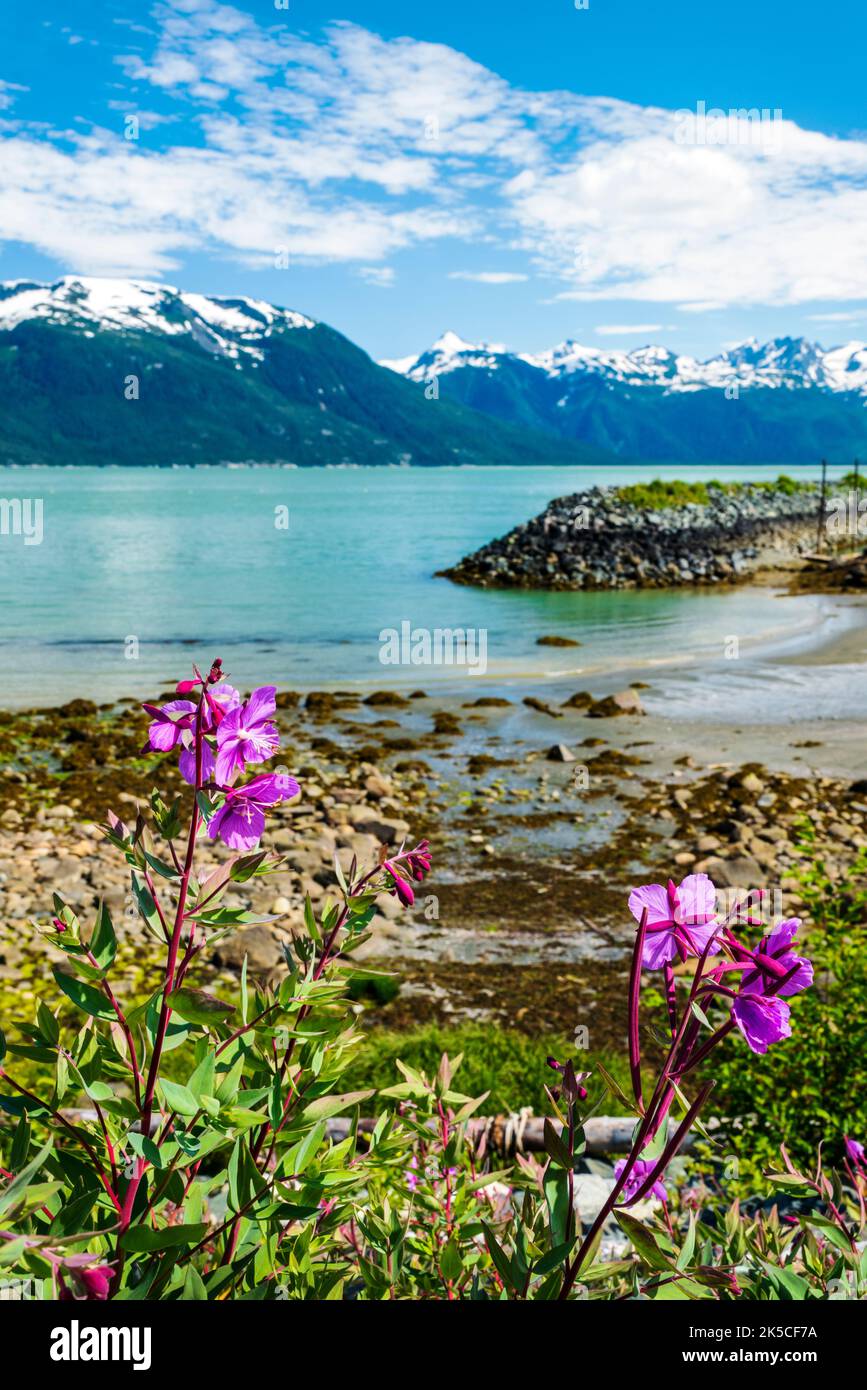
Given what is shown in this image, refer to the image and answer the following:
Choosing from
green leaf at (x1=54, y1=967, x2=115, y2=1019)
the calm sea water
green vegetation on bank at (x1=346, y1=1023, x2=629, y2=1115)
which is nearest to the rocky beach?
green vegetation on bank at (x1=346, y1=1023, x2=629, y2=1115)

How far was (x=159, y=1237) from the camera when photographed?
4.63 feet

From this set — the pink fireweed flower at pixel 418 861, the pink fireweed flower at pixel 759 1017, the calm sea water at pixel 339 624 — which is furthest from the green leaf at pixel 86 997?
the calm sea water at pixel 339 624

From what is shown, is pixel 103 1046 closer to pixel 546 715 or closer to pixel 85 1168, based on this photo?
pixel 85 1168

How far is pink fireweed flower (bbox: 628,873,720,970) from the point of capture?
1.25 m

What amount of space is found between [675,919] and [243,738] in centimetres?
73

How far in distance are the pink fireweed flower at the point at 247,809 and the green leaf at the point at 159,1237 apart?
0.55 metres

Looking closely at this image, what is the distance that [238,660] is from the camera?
29453 millimetres

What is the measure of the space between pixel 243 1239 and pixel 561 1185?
710 millimetres

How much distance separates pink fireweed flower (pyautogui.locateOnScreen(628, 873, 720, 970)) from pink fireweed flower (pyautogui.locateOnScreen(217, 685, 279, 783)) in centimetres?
64

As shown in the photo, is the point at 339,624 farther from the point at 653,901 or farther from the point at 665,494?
the point at 653,901

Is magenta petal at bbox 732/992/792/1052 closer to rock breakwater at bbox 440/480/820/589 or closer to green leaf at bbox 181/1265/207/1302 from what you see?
green leaf at bbox 181/1265/207/1302

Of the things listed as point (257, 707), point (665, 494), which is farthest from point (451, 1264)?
point (665, 494)
